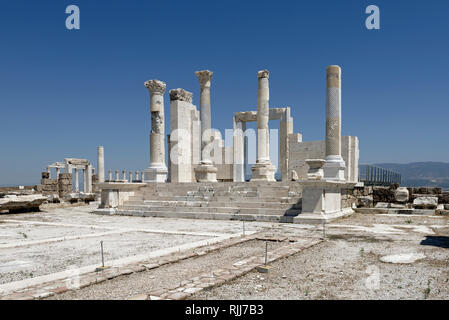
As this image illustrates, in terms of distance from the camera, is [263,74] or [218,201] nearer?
[218,201]

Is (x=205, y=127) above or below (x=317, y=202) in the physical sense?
above

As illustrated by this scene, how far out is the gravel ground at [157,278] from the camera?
14.8 feet

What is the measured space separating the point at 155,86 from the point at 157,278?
15229 millimetres

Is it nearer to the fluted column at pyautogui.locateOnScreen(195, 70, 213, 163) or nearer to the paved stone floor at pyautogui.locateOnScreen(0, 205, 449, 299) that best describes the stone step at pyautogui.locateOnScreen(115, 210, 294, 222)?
the paved stone floor at pyautogui.locateOnScreen(0, 205, 449, 299)

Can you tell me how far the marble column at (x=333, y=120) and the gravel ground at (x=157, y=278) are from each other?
25.7ft

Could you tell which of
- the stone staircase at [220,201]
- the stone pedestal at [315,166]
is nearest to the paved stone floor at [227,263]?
the stone staircase at [220,201]

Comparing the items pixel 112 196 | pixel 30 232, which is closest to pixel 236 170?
pixel 112 196

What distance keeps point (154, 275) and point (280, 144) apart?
22.2 meters

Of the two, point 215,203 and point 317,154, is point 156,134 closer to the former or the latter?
point 215,203

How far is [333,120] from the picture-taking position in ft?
47.0

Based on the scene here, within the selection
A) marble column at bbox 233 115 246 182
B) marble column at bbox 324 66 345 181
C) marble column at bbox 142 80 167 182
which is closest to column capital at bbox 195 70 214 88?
marble column at bbox 142 80 167 182

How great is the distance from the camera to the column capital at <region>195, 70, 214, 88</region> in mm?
19672

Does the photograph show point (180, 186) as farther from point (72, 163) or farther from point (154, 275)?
point (72, 163)

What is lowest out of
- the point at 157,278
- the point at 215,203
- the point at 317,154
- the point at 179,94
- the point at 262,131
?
the point at 157,278
